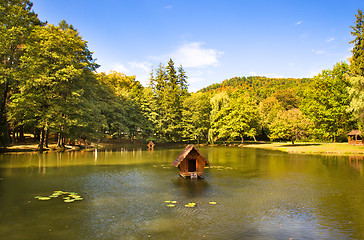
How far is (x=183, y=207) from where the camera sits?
1108 centimetres

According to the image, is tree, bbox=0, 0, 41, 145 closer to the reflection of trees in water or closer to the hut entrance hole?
the hut entrance hole

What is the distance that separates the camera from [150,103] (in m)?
68.6

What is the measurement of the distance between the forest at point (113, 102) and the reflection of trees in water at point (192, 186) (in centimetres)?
2465

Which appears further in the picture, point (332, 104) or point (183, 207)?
point (332, 104)

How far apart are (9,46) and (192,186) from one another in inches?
1382

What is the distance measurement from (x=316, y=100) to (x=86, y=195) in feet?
185

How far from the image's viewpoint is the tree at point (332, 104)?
166ft

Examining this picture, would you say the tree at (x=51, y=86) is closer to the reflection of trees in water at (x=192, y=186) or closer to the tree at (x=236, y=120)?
the reflection of trees in water at (x=192, y=186)

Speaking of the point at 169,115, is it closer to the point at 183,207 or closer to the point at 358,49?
the point at 358,49

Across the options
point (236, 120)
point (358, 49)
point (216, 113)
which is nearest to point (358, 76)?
point (358, 49)

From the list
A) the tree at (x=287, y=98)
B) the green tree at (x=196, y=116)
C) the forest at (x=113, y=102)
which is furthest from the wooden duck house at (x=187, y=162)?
the tree at (x=287, y=98)

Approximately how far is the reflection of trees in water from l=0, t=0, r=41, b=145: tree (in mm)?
28904

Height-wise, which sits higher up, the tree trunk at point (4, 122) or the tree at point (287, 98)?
the tree at point (287, 98)

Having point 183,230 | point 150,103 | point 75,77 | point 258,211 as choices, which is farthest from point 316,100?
point 183,230
